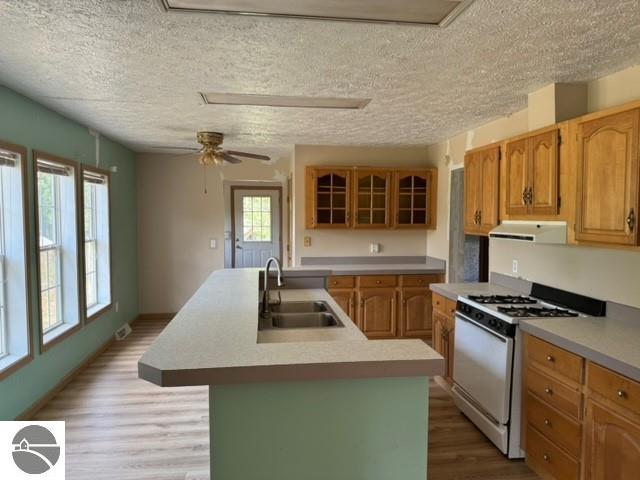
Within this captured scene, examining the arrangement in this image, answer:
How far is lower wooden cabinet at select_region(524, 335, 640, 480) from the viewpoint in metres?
1.80

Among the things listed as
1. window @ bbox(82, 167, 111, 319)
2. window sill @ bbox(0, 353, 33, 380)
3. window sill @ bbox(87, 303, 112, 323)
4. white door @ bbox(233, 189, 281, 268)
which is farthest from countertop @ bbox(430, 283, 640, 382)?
white door @ bbox(233, 189, 281, 268)

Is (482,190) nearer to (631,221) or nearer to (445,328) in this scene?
(445,328)

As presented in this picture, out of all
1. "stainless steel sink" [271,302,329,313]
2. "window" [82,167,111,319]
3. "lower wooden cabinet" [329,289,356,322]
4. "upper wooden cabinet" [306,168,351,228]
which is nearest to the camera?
"stainless steel sink" [271,302,329,313]

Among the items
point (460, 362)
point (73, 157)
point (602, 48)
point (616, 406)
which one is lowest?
point (460, 362)

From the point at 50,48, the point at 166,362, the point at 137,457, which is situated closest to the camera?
the point at 166,362

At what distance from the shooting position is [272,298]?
3248mm

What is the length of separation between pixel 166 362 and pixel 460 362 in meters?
2.40

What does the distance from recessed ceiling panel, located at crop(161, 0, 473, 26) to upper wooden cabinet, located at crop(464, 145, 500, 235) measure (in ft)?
5.44

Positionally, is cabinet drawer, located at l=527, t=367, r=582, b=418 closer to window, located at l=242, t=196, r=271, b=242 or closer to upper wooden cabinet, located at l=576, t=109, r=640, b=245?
upper wooden cabinet, located at l=576, t=109, r=640, b=245

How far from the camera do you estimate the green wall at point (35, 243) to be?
9.52 feet

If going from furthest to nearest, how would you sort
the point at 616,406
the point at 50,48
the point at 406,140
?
the point at 406,140 → the point at 50,48 → the point at 616,406

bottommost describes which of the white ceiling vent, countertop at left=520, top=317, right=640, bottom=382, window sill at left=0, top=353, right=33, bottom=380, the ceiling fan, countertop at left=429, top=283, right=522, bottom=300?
window sill at left=0, top=353, right=33, bottom=380

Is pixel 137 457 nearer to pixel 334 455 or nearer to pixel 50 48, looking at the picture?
pixel 334 455

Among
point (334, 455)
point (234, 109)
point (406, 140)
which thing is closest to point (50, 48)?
point (234, 109)
